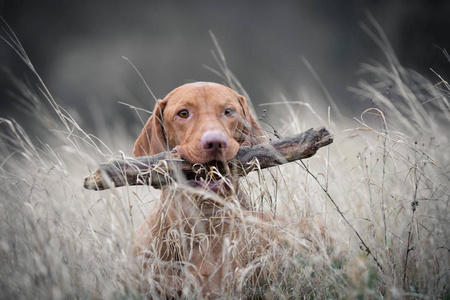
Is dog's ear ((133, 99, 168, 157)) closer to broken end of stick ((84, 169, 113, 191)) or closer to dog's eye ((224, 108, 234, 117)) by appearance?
dog's eye ((224, 108, 234, 117))

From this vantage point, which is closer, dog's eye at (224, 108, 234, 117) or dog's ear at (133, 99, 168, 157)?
dog's eye at (224, 108, 234, 117)

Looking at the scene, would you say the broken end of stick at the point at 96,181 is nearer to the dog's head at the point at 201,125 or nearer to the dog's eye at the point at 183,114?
the dog's head at the point at 201,125

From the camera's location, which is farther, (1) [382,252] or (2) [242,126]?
(2) [242,126]

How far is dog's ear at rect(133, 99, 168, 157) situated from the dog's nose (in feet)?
2.07

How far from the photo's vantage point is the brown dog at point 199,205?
2.44 meters

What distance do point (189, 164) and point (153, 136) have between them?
2.07ft

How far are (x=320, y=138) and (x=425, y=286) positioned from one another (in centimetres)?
101

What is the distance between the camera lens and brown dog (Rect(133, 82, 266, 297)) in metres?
2.44

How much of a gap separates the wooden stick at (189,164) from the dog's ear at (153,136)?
466 mm

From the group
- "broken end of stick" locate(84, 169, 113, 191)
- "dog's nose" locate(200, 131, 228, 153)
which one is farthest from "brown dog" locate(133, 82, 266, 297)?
"broken end of stick" locate(84, 169, 113, 191)

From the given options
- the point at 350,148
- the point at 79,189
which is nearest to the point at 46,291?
the point at 79,189

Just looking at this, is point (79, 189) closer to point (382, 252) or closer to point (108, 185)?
point (108, 185)

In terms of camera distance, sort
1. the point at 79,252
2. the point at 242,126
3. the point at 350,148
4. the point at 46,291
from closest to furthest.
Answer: the point at 46,291, the point at 79,252, the point at 242,126, the point at 350,148

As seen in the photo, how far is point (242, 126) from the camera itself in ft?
10.1
